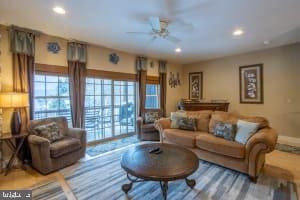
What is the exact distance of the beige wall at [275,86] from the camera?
4.68 m

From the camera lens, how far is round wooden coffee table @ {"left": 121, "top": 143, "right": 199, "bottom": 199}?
6.30 feet

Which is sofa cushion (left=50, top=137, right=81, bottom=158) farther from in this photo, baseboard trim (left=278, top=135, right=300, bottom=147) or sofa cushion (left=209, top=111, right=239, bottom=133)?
baseboard trim (left=278, top=135, right=300, bottom=147)

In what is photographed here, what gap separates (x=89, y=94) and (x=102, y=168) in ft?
7.37

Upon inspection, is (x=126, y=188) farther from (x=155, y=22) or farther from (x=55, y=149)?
(x=155, y=22)

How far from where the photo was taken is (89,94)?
15.4ft

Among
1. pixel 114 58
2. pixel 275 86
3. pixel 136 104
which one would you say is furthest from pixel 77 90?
pixel 275 86

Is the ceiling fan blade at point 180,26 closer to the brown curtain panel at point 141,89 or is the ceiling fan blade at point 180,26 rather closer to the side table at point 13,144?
the brown curtain panel at point 141,89

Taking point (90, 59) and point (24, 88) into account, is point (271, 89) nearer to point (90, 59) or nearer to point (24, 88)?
point (90, 59)

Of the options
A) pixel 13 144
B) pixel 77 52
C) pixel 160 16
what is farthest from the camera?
pixel 77 52

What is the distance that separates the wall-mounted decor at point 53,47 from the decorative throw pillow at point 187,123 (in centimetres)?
337

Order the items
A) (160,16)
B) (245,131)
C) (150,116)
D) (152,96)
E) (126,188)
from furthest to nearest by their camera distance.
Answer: (152,96) → (150,116) → (245,131) → (160,16) → (126,188)

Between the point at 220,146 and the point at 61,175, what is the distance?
9.39ft

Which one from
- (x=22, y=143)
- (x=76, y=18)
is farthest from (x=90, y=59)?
(x=22, y=143)

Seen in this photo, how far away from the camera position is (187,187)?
8.20ft
